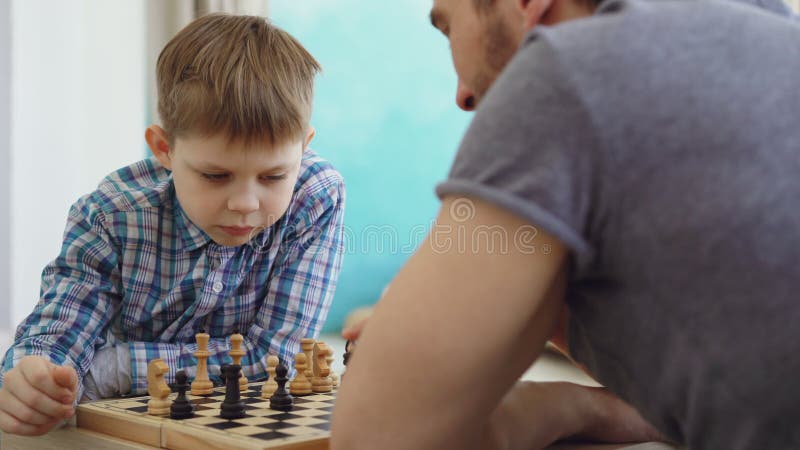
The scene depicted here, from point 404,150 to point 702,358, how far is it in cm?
466

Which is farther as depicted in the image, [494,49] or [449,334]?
[494,49]

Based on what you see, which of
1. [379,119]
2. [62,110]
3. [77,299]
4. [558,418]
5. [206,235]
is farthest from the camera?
[379,119]

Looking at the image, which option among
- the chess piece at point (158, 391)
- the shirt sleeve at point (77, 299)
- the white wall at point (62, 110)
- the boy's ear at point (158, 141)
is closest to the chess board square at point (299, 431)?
the chess piece at point (158, 391)

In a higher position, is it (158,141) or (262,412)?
(158,141)

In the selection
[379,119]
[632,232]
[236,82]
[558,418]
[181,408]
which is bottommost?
[379,119]

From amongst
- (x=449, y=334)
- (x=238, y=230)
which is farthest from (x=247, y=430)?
(x=238, y=230)

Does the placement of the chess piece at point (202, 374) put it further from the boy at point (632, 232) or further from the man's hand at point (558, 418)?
the boy at point (632, 232)

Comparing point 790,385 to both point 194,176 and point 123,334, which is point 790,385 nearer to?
point 194,176

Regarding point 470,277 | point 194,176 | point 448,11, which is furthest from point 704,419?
A: point 194,176

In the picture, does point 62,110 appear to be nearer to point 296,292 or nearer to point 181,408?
point 296,292

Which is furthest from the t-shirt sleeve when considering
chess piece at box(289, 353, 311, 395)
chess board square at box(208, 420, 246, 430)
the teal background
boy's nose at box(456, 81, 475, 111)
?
the teal background

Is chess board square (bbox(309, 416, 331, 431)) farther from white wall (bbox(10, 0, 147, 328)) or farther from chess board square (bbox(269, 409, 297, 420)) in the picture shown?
white wall (bbox(10, 0, 147, 328))

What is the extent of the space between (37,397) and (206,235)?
0.49 meters

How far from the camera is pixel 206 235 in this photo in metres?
1.60
